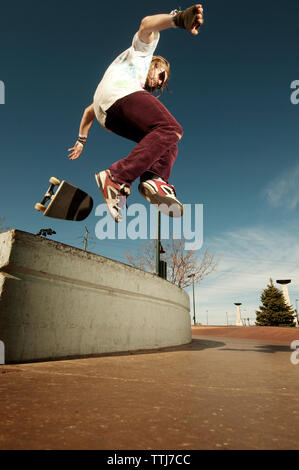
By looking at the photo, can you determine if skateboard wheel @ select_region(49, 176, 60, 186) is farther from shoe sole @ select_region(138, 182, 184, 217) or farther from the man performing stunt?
shoe sole @ select_region(138, 182, 184, 217)

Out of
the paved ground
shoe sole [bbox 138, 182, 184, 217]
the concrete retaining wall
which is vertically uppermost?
shoe sole [bbox 138, 182, 184, 217]

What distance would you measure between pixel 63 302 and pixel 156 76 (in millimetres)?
2576

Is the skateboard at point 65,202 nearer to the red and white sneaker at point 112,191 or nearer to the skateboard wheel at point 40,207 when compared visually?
the skateboard wheel at point 40,207

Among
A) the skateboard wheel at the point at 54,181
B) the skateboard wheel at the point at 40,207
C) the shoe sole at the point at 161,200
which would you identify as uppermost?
the skateboard wheel at the point at 54,181

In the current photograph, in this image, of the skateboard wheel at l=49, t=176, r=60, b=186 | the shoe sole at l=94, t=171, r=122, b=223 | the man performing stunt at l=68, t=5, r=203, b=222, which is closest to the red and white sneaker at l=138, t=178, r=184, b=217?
the man performing stunt at l=68, t=5, r=203, b=222

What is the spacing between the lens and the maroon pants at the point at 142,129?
241 cm

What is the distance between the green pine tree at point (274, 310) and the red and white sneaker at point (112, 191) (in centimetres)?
2972

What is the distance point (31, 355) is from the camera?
7.04 feet

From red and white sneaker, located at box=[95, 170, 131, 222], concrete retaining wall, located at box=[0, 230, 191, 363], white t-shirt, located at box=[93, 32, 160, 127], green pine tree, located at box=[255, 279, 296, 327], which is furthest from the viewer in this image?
green pine tree, located at box=[255, 279, 296, 327]

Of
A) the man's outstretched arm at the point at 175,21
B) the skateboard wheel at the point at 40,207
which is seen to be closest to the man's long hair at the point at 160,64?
the man's outstretched arm at the point at 175,21

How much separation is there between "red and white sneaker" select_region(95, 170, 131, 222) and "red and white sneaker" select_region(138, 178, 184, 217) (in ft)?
0.78

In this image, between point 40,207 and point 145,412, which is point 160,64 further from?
point 145,412

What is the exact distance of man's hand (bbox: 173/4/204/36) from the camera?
2.13 meters
